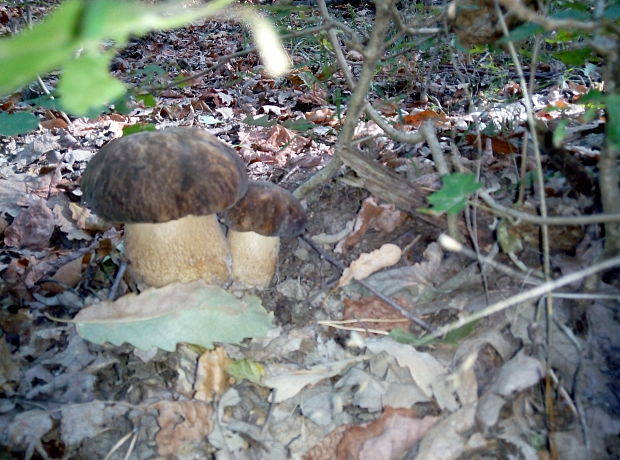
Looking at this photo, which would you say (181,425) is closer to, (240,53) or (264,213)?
(264,213)

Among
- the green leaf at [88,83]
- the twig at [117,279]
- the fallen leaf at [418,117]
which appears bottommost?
the fallen leaf at [418,117]

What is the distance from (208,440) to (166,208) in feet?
2.83

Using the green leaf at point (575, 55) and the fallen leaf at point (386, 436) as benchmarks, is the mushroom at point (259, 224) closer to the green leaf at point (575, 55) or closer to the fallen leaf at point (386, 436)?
the fallen leaf at point (386, 436)

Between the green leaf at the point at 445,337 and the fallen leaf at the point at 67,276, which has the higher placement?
the fallen leaf at the point at 67,276

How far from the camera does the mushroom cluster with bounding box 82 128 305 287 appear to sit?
5.54 feet

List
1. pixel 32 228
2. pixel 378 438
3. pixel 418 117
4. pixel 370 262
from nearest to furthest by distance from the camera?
pixel 378 438, pixel 370 262, pixel 32 228, pixel 418 117

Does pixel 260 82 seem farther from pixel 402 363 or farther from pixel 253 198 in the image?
pixel 402 363

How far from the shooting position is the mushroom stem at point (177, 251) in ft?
6.57

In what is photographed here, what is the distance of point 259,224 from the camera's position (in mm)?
1979

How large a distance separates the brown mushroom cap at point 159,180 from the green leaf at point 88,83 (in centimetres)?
122

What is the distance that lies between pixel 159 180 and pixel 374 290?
0.99 m

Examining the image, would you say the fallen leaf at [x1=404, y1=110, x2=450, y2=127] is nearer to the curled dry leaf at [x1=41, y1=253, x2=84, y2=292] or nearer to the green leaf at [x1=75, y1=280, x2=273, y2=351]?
the green leaf at [x1=75, y1=280, x2=273, y2=351]

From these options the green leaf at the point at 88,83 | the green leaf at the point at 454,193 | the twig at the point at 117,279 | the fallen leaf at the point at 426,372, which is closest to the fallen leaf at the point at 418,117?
the green leaf at the point at 454,193

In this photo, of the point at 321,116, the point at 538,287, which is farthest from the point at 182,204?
the point at 321,116
